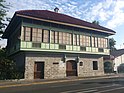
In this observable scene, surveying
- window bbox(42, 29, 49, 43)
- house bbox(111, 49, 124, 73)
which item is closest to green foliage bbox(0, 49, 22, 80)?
window bbox(42, 29, 49, 43)

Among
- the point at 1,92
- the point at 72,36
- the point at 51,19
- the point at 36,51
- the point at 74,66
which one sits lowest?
the point at 1,92

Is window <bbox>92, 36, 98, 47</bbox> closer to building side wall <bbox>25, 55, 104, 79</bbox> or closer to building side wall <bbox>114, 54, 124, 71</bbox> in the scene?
building side wall <bbox>25, 55, 104, 79</bbox>

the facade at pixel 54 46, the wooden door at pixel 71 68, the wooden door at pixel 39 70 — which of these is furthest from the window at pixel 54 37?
the wooden door at pixel 71 68

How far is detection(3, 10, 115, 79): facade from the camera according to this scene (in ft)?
75.3

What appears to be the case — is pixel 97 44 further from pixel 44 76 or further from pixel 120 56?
pixel 120 56

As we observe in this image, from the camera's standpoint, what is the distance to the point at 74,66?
90.2 ft

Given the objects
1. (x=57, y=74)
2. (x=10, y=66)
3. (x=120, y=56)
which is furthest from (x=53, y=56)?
(x=120, y=56)

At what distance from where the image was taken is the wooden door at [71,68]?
1055 inches

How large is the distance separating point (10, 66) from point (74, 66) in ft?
31.9

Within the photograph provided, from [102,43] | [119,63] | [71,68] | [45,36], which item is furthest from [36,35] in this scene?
[119,63]

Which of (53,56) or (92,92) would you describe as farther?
(53,56)

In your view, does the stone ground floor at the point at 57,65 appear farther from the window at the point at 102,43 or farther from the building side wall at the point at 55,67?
the window at the point at 102,43

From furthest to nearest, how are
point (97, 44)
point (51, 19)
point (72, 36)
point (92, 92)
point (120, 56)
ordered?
1. point (120, 56)
2. point (97, 44)
3. point (72, 36)
4. point (51, 19)
5. point (92, 92)

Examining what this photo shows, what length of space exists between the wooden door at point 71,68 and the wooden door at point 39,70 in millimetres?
4325
